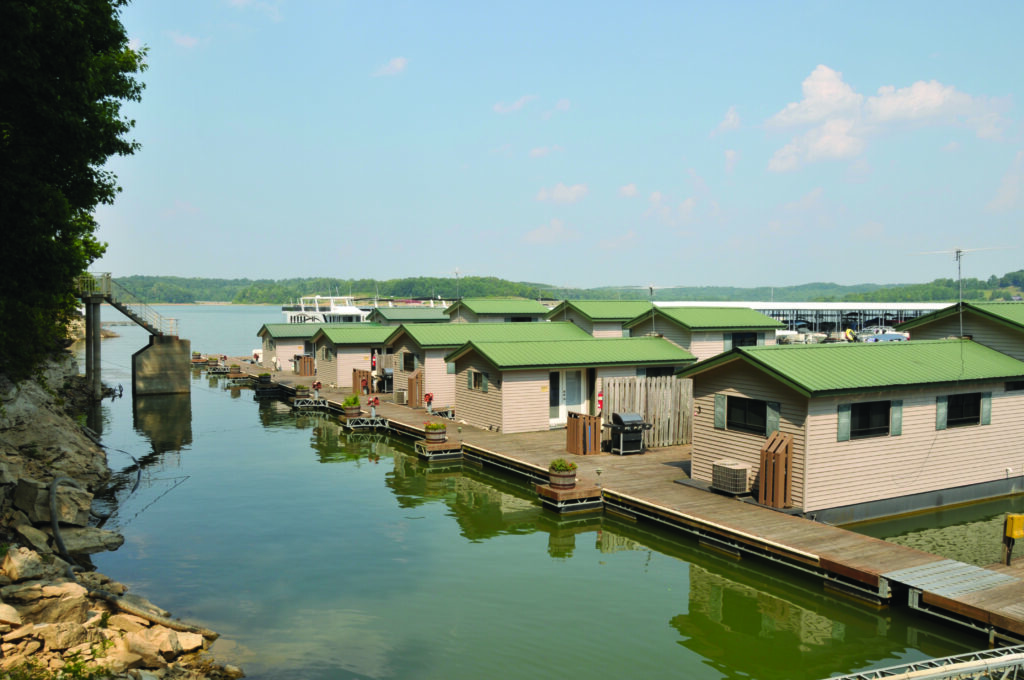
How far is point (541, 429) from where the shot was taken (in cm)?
3089

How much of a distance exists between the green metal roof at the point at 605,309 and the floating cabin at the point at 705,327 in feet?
8.40

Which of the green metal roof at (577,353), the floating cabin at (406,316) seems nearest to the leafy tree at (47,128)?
the green metal roof at (577,353)

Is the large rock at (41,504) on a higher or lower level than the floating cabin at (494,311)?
lower

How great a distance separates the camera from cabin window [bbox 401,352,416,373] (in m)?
40.1

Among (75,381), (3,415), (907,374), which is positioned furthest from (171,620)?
(75,381)

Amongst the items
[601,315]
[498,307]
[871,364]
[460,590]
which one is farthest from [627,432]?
[498,307]

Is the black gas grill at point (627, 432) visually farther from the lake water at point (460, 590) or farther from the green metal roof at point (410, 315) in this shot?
the green metal roof at point (410, 315)

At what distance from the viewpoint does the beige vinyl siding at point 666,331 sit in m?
38.2

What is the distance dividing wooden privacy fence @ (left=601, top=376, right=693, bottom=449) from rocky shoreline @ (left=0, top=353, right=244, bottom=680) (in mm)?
16787

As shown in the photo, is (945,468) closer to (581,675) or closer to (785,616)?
(785,616)

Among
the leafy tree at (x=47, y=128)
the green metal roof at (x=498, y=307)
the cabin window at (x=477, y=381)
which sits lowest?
the cabin window at (x=477, y=381)

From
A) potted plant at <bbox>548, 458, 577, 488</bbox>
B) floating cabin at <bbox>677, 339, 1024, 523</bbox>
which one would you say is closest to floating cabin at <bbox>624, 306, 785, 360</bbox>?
floating cabin at <bbox>677, 339, 1024, 523</bbox>

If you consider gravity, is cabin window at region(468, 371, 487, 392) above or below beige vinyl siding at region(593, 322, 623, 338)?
below

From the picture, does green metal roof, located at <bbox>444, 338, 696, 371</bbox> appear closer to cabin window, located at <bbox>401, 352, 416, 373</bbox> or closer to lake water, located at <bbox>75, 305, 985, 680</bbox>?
lake water, located at <bbox>75, 305, 985, 680</bbox>
